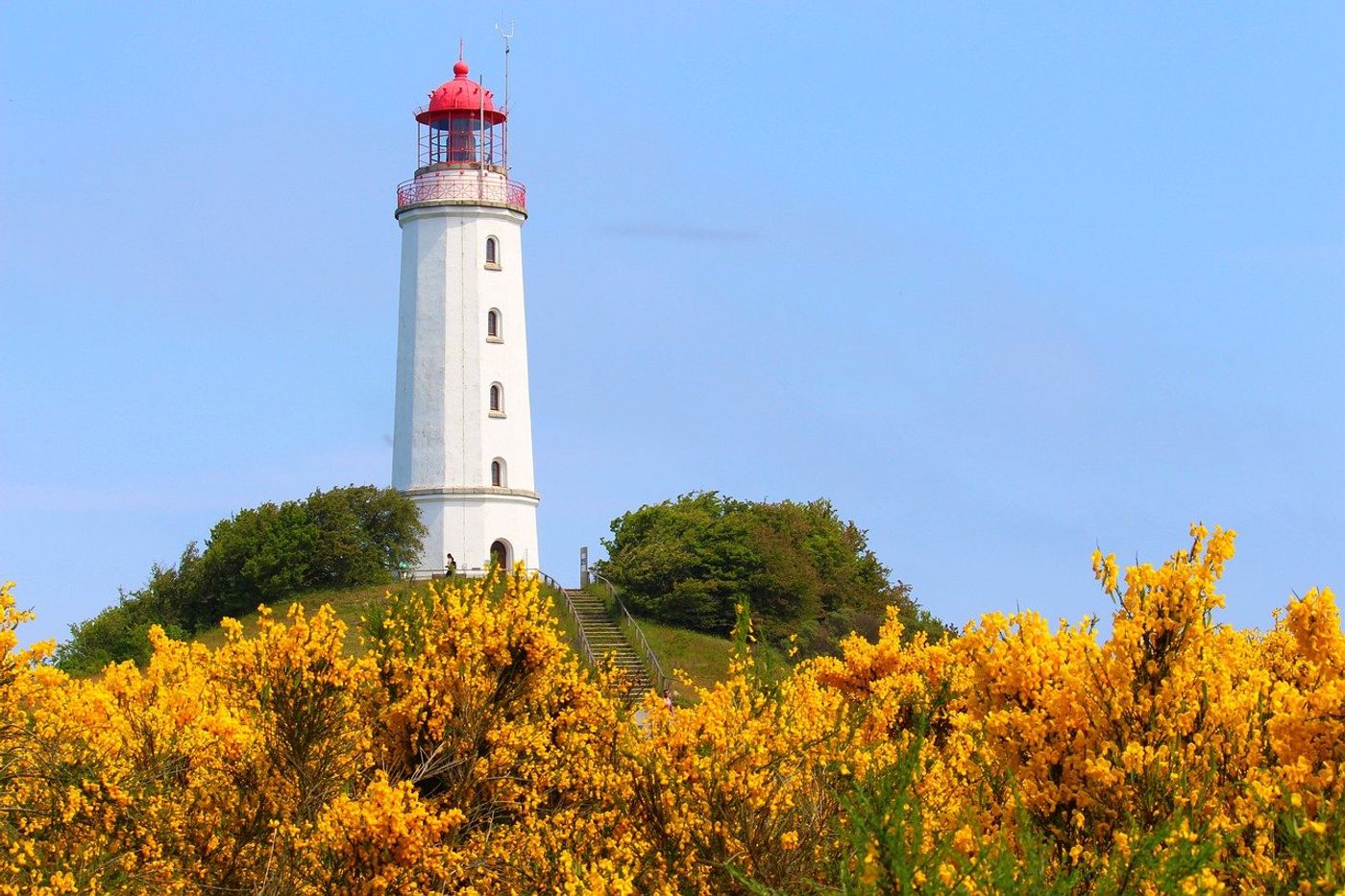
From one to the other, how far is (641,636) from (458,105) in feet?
58.0

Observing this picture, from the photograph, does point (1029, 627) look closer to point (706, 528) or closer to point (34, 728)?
point (34, 728)

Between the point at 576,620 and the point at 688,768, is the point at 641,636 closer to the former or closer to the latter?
the point at 576,620

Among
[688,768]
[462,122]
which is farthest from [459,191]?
[688,768]

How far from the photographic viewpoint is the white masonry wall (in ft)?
176

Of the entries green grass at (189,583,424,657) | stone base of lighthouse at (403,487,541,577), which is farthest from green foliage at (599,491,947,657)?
green grass at (189,583,424,657)

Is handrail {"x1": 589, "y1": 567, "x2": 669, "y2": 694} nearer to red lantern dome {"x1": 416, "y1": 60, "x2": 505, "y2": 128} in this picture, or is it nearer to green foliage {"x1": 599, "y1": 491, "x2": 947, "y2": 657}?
green foliage {"x1": 599, "y1": 491, "x2": 947, "y2": 657}

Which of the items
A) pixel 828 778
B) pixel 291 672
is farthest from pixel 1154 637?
pixel 291 672

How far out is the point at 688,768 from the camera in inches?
614

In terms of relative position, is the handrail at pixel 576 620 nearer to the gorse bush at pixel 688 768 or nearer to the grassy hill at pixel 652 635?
the grassy hill at pixel 652 635

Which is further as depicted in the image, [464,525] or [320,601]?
[464,525]

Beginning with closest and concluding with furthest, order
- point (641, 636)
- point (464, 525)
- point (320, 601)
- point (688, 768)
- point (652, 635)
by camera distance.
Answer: point (688, 768) → point (641, 636) → point (652, 635) → point (320, 601) → point (464, 525)

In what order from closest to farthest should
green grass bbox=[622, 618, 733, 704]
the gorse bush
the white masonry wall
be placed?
the gorse bush < green grass bbox=[622, 618, 733, 704] < the white masonry wall

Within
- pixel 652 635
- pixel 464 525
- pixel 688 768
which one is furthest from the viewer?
pixel 464 525

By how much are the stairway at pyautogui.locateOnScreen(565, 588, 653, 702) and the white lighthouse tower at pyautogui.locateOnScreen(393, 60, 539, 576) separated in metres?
2.04
